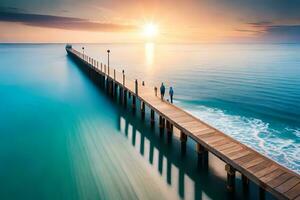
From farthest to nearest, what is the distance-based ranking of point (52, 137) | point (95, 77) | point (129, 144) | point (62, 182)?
point (95, 77) < point (52, 137) < point (129, 144) < point (62, 182)

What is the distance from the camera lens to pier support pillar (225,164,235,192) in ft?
37.9

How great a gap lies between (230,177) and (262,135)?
30.5 ft

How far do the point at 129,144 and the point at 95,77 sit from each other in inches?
1070

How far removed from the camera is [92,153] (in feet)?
54.9

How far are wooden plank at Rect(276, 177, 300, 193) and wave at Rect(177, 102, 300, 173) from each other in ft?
18.7

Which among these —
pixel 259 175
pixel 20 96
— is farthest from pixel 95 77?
pixel 259 175

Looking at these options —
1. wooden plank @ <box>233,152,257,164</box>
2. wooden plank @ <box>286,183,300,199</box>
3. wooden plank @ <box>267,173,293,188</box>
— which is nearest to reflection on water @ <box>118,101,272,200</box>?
wooden plank @ <box>233,152,257,164</box>

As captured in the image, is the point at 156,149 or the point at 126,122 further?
the point at 126,122

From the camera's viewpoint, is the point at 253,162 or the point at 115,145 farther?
the point at 115,145

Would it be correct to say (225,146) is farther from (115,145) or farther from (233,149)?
(115,145)

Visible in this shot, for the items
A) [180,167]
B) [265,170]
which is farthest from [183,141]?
[265,170]

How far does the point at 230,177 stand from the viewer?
11.8 meters

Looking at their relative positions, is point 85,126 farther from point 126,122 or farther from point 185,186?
point 185,186

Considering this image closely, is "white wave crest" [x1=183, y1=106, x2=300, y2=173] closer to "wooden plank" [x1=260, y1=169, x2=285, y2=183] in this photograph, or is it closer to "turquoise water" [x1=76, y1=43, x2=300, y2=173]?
"turquoise water" [x1=76, y1=43, x2=300, y2=173]
